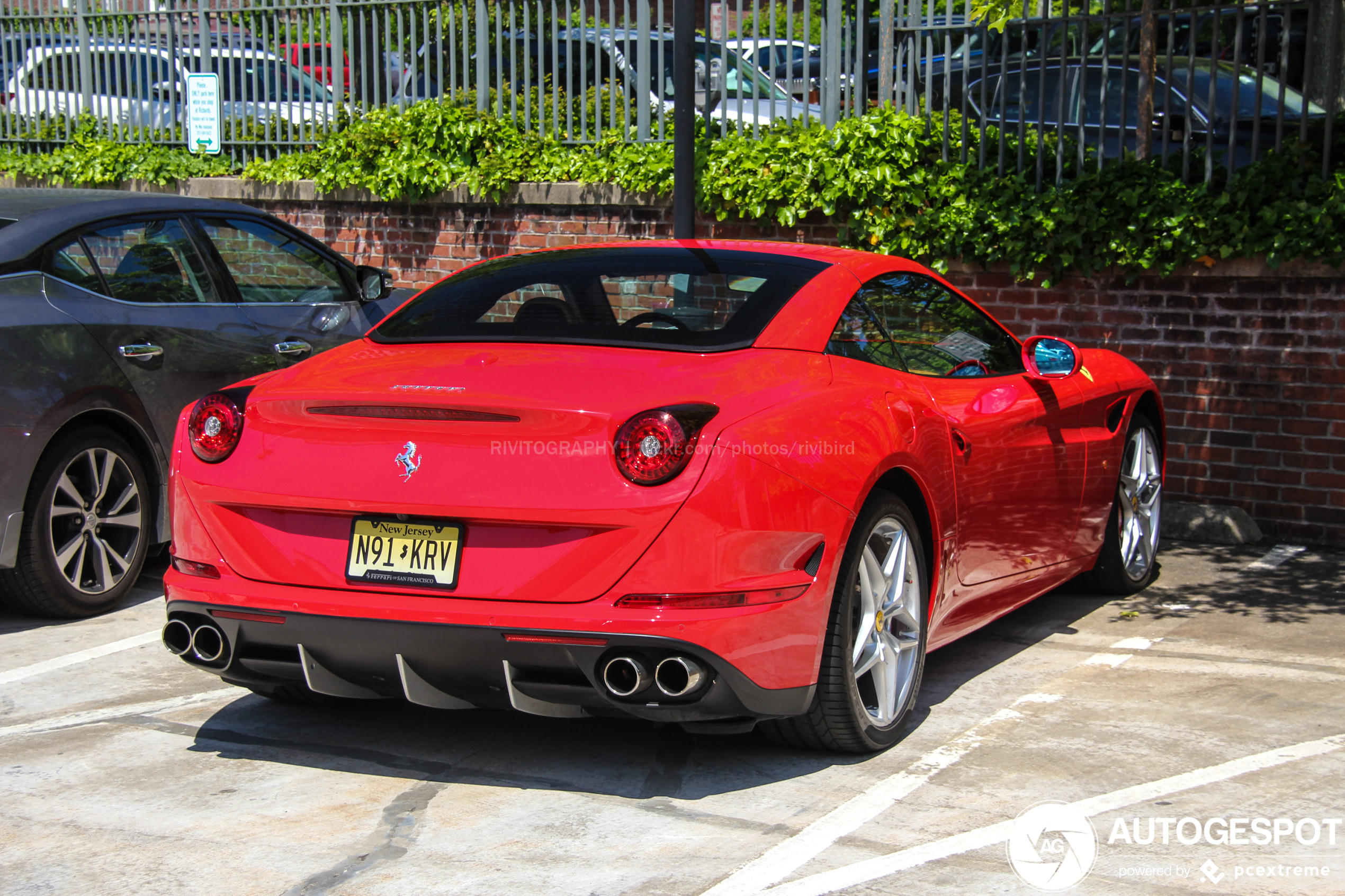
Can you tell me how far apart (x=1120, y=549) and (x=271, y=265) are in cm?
411

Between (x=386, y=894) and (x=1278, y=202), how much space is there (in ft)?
21.3

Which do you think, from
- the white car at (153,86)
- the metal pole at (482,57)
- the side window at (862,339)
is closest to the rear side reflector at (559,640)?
the side window at (862,339)

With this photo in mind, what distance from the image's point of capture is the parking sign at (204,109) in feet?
39.5

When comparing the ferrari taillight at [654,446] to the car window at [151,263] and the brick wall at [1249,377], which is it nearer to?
the car window at [151,263]

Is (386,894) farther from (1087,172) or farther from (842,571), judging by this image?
(1087,172)

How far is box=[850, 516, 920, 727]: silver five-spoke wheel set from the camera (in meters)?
4.19

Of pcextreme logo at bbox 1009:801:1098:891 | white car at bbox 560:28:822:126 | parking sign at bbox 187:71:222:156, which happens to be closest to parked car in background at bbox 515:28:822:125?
white car at bbox 560:28:822:126

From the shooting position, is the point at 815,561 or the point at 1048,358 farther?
the point at 1048,358

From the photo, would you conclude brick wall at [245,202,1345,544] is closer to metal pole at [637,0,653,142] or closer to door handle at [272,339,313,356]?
metal pole at [637,0,653,142]

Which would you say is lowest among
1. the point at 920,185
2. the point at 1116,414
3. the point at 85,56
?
the point at 1116,414

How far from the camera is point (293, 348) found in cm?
686

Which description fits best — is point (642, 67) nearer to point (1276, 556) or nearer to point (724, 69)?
point (724, 69)

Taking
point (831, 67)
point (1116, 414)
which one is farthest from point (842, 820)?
point (831, 67)

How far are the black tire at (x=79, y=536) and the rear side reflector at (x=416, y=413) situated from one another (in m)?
2.29
